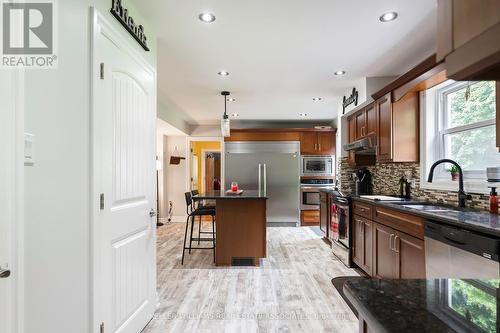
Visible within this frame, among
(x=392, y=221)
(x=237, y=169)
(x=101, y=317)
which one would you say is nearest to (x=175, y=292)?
(x=101, y=317)

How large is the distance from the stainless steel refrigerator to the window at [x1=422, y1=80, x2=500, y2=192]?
11.3 feet

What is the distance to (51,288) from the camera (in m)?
1.23

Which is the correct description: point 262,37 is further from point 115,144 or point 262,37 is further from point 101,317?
point 101,317

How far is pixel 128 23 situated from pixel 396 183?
3.48 m

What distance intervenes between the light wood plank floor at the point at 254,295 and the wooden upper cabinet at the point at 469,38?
2152mm

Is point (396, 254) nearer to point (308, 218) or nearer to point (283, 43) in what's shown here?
point (283, 43)

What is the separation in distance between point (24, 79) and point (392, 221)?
9.20 feet

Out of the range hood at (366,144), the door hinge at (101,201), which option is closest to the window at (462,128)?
the range hood at (366,144)

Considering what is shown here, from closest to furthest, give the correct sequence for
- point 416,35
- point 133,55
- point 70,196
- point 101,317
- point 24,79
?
point 24,79 < point 70,196 < point 101,317 < point 133,55 < point 416,35

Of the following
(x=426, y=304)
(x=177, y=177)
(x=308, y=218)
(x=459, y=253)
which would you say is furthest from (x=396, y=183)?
(x=177, y=177)

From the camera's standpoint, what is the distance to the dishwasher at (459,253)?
60.4 inches

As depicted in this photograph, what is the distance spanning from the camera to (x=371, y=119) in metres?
3.79

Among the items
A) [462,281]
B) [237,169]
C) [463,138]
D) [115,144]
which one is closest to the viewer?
[462,281]

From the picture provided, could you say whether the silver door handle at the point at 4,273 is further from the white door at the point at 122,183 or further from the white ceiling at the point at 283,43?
the white ceiling at the point at 283,43
